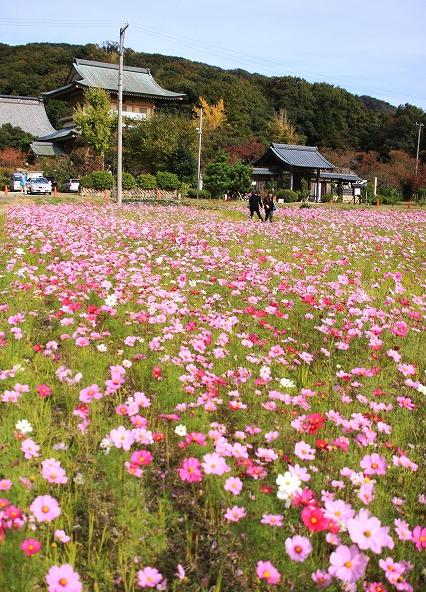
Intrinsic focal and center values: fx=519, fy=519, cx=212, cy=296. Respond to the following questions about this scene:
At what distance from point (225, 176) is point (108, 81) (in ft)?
66.6

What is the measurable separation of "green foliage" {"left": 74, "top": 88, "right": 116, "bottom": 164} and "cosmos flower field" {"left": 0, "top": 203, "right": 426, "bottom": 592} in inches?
1246

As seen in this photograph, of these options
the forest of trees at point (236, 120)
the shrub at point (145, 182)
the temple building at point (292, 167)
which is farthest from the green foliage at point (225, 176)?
the temple building at point (292, 167)

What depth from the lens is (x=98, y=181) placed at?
1258 inches

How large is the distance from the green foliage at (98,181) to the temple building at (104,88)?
11.8 m

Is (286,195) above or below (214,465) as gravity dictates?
above

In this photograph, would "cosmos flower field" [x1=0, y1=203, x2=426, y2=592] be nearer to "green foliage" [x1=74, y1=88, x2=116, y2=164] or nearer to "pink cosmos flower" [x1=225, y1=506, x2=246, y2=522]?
"pink cosmos flower" [x1=225, y1=506, x2=246, y2=522]

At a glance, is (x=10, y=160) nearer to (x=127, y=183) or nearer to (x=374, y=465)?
(x=127, y=183)

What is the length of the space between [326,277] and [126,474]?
5.68m

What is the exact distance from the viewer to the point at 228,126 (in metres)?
57.9

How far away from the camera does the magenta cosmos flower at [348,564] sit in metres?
1.79

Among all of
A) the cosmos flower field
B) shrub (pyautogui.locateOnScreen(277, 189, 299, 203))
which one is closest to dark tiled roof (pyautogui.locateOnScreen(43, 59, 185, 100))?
shrub (pyautogui.locateOnScreen(277, 189, 299, 203))

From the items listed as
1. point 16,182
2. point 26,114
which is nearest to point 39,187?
point 16,182

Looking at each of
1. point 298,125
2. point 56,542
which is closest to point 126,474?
point 56,542

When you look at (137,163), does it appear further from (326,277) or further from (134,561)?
(134,561)
